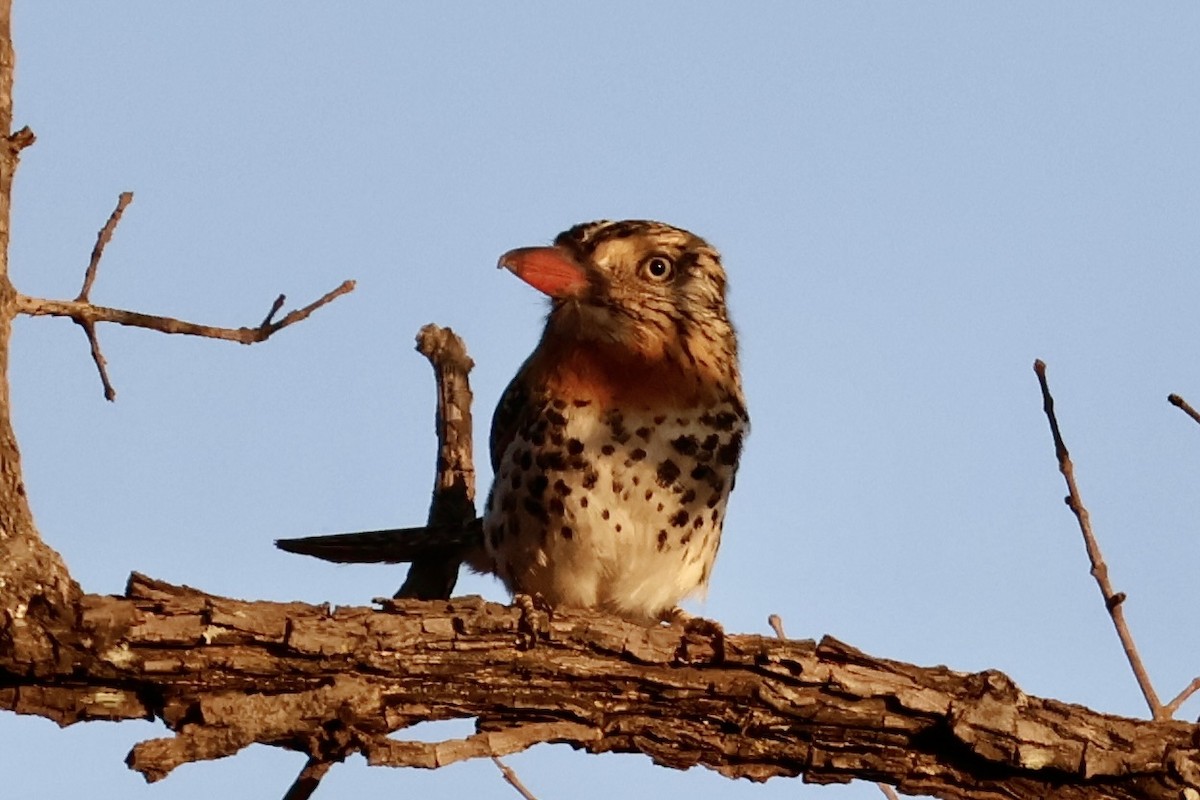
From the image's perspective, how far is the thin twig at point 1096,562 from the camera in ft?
18.6

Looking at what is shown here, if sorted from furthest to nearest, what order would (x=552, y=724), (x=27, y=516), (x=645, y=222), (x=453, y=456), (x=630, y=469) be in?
(x=453, y=456)
(x=645, y=222)
(x=630, y=469)
(x=552, y=724)
(x=27, y=516)

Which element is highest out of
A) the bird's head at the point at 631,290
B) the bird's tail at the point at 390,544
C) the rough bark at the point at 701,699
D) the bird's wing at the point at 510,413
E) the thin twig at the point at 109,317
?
the bird's head at the point at 631,290

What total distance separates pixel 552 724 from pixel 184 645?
51.9 inches

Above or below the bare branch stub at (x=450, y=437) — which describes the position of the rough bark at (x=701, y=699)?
below

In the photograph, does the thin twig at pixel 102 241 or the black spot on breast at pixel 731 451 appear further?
the black spot on breast at pixel 731 451

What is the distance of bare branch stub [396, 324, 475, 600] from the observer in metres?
9.09

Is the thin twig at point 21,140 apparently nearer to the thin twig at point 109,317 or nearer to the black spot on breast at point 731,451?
the thin twig at point 109,317

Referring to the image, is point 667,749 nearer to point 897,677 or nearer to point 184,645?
point 897,677

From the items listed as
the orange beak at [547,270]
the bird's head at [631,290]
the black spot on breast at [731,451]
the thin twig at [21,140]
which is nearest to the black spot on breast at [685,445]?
the black spot on breast at [731,451]

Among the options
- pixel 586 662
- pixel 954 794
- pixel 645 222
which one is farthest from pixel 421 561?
pixel 954 794

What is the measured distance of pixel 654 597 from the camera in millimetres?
8016

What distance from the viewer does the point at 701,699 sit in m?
6.39

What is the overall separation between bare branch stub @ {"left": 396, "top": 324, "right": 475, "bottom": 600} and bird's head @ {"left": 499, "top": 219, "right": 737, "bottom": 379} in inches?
49.0

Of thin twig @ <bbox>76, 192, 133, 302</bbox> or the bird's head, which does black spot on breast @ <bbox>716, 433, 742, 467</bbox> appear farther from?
thin twig @ <bbox>76, 192, 133, 302</bbox>
